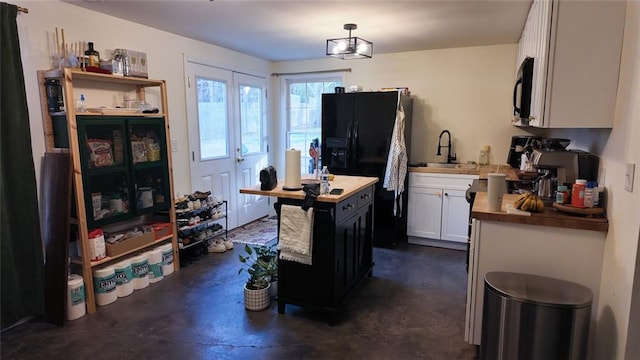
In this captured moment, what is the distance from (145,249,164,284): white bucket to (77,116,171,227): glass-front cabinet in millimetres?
359

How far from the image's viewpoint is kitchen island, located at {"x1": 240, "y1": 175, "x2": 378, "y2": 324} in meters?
2.51

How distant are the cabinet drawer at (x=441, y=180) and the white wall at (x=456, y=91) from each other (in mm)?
570

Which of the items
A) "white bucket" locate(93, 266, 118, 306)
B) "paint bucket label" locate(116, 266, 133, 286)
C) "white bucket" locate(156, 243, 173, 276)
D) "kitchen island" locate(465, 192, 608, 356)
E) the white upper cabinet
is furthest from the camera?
"white bucket" locate(156, 243, 173, 276)

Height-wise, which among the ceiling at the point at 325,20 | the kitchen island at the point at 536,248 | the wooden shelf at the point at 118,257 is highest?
the ceiling at the point at 325,20

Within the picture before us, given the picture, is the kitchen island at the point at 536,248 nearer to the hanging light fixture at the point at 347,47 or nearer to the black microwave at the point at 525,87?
the black microwave at the point at 525,87

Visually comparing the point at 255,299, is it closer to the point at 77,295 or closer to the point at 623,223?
the point at 77,295

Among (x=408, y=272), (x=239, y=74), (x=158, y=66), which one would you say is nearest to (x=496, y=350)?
(x=408, y=272)

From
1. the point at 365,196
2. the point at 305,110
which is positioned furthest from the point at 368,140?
the point at 305,110

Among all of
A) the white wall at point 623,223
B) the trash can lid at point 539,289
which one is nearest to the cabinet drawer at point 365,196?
the trash can lid at point 539,289

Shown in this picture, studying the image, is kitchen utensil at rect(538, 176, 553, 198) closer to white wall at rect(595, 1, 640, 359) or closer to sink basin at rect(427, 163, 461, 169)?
white wall at rect(595, 1, 640, 359)

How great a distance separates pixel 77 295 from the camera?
2.67 m

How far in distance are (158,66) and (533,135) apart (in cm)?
400

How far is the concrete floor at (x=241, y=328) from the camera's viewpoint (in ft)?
7.59

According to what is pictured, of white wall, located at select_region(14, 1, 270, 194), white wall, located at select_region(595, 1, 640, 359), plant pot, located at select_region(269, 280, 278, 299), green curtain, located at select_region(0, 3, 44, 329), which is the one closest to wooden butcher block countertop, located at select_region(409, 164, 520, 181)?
white wall, located at select_region(595, 1, 640, 359)
